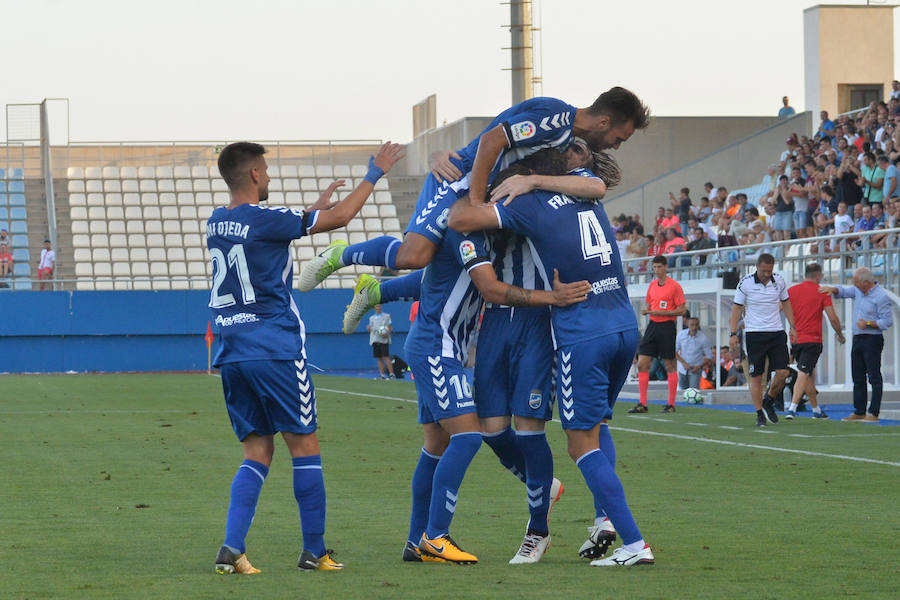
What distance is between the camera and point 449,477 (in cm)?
643

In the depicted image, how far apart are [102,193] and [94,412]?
2574cm

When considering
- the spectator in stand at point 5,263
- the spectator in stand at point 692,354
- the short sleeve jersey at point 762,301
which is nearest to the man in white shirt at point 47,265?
the spectator in stand at point 5,263

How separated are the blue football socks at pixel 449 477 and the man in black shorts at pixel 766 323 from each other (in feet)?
34.6

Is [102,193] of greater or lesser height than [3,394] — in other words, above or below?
above

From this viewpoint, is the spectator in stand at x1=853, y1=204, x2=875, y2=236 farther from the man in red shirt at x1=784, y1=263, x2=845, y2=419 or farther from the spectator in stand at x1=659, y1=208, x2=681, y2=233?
the spectator in stand at x1=659, y1=208, x2=681, y2=233

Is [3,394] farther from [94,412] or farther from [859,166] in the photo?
[859,166]

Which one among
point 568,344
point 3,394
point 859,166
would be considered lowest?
point 3,394

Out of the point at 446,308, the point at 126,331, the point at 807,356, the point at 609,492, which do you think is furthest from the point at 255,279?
the point at 126,331

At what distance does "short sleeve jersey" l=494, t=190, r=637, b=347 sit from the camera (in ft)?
20.7

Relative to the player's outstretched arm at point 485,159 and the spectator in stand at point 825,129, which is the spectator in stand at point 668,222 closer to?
the spectator in stand at point 825,129

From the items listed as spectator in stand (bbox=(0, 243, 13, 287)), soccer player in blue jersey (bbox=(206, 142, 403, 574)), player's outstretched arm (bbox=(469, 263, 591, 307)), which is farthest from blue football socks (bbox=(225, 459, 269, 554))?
spectator in stand (bbox=(0, 243, 13, 287))

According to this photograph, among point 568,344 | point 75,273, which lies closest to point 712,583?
point 568,344

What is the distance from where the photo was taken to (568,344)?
20.6ft

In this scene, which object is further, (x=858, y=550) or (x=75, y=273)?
(x=75, y=273)
